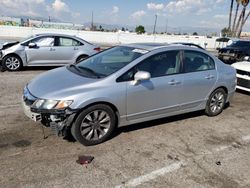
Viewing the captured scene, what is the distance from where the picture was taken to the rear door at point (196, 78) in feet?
17.5

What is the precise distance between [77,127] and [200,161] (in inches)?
73.1

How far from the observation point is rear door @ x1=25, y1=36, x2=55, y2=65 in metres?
10.3

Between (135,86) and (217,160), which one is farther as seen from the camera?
(135,86)

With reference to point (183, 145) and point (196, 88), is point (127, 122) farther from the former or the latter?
point (196, 88)

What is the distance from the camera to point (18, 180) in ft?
11.1

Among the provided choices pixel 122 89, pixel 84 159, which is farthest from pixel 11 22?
pixel 84 159

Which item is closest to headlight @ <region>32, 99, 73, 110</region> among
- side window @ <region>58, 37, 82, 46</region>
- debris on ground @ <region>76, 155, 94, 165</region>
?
debris on ground @ <region>76, 155, 94, 165</region>

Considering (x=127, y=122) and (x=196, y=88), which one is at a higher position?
(x=196, y=88)

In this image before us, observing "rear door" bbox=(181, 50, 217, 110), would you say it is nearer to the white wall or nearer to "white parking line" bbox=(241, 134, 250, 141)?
"white parking line" bbox=(241, 134, 250, 141)

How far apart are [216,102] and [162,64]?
183cm

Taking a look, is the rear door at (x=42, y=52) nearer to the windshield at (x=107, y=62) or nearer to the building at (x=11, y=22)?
the windshield at (x=107, y=62)

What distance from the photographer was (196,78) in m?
5.43


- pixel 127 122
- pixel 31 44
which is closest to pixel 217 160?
pixel 127 122

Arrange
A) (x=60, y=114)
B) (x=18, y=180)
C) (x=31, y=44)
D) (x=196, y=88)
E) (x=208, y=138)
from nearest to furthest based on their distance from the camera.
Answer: (x=18, y=180)
(x=60, y=114)
(x=208, y=138)
(x=196, y=88)
(x=31, y=44)
